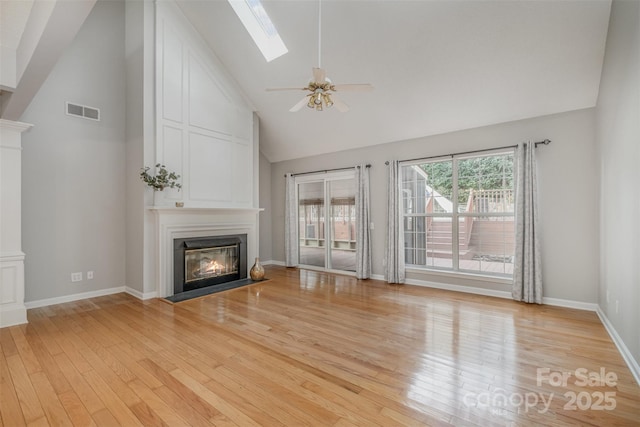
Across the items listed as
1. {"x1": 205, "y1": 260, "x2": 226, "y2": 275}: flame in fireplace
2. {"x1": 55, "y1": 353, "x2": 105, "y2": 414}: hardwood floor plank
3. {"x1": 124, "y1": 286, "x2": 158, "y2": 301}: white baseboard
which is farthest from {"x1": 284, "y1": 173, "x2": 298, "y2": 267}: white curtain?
{"x1": 55, "y1": 353, "x2": 105, "y2": 414}: hardwood floor plank

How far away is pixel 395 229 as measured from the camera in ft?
17.8

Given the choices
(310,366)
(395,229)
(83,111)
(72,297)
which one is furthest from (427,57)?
(72,297)

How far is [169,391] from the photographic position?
2.15 m

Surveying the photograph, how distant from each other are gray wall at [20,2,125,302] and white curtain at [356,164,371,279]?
4.17 meters

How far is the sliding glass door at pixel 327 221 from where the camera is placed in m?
6.39

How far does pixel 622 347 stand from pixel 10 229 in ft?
21.5

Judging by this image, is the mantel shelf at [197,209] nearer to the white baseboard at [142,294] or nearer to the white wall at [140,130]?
the white wall at [140,130]

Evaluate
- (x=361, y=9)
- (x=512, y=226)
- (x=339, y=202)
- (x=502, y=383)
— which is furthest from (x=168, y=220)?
(x=512, y=226)

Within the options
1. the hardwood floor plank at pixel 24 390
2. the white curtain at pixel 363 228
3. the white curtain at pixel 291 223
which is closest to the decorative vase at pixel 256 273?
the white curtain at pixel 291 223

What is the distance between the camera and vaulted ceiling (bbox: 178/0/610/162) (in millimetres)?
3348

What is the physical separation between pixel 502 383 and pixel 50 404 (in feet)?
10.7

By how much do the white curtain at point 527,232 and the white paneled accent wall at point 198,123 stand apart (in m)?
4.65

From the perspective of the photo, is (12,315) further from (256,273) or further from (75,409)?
(256,273)

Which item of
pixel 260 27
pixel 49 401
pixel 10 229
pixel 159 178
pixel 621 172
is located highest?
pixel 260 27
